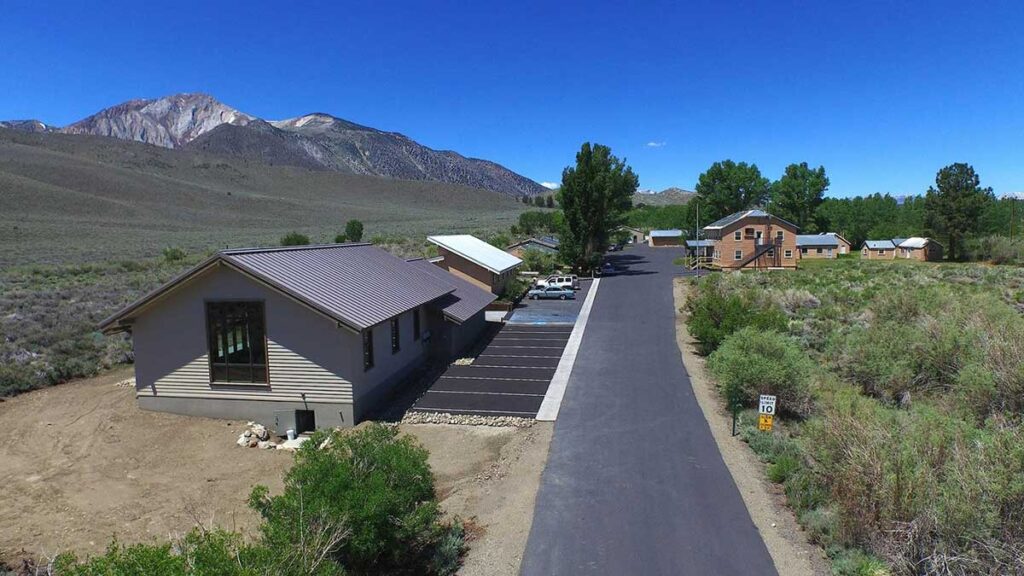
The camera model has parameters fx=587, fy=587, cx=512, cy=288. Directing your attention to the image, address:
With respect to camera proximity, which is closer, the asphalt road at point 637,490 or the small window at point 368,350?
the asphalt road at point 637,490

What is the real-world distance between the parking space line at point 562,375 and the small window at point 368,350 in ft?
16.8

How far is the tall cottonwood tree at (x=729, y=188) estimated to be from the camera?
9012 cm

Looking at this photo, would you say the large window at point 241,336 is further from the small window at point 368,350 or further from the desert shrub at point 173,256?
the desert shrub at point 173,256

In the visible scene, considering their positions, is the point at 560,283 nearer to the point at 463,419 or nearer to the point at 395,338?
the point at 395,338

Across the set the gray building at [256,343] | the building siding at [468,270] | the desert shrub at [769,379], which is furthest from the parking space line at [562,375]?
the building siding at [468,270]

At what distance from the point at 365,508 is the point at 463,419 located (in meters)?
8.77

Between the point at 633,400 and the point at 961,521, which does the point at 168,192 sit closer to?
the point at 633,400

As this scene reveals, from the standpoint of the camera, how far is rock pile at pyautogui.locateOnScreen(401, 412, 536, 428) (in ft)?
53.8

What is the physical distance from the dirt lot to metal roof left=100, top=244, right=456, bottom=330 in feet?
10.8

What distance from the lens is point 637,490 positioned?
38.3ft

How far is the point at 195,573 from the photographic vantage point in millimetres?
5285

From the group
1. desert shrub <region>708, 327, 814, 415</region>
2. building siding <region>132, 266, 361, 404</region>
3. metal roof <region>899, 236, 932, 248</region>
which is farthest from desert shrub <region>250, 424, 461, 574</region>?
metal roof <region>899, 236, 932, 248</region>

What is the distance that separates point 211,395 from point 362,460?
374 inches

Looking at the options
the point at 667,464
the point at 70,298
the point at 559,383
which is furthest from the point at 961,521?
the point at 70,298
